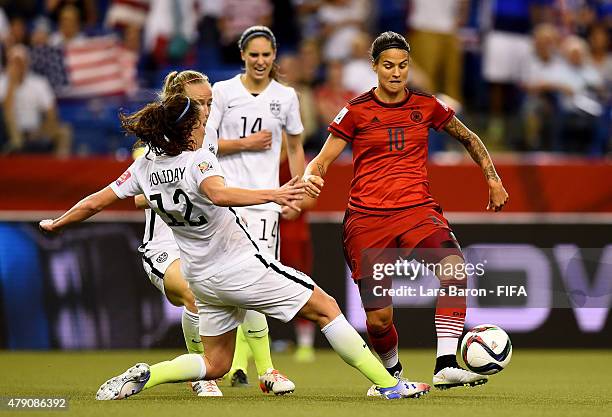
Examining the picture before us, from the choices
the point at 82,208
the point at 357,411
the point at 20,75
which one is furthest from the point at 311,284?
Answer: the point at 20,75

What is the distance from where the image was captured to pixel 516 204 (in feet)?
44.6

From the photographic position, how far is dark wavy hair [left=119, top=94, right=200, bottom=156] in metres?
7.30

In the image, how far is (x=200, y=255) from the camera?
740 cm

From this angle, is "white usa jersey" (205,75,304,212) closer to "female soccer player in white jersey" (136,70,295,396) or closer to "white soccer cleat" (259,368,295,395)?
"female soccer player in white jersey" (136,70,295,396)

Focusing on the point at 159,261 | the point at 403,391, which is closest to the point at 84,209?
the point at 159,261

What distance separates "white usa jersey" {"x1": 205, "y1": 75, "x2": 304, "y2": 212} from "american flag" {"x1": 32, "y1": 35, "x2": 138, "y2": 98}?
18.8 ft

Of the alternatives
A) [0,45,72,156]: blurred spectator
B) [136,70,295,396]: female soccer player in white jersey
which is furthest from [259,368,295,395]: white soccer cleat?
[0,45,72,156]: blurred spectator

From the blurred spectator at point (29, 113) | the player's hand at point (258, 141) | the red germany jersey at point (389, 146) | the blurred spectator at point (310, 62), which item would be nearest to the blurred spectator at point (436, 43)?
the blurred spectator at point (310, 62)

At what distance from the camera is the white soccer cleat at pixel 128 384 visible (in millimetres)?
7309

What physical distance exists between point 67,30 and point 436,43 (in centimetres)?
452

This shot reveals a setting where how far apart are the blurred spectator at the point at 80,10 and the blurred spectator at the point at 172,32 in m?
0.82

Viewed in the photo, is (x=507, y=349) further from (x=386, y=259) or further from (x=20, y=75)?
(x=20, y=75)

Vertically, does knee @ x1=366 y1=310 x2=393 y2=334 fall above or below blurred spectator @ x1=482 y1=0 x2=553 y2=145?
below

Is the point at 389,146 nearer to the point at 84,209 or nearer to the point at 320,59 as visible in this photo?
the point at 84,209
